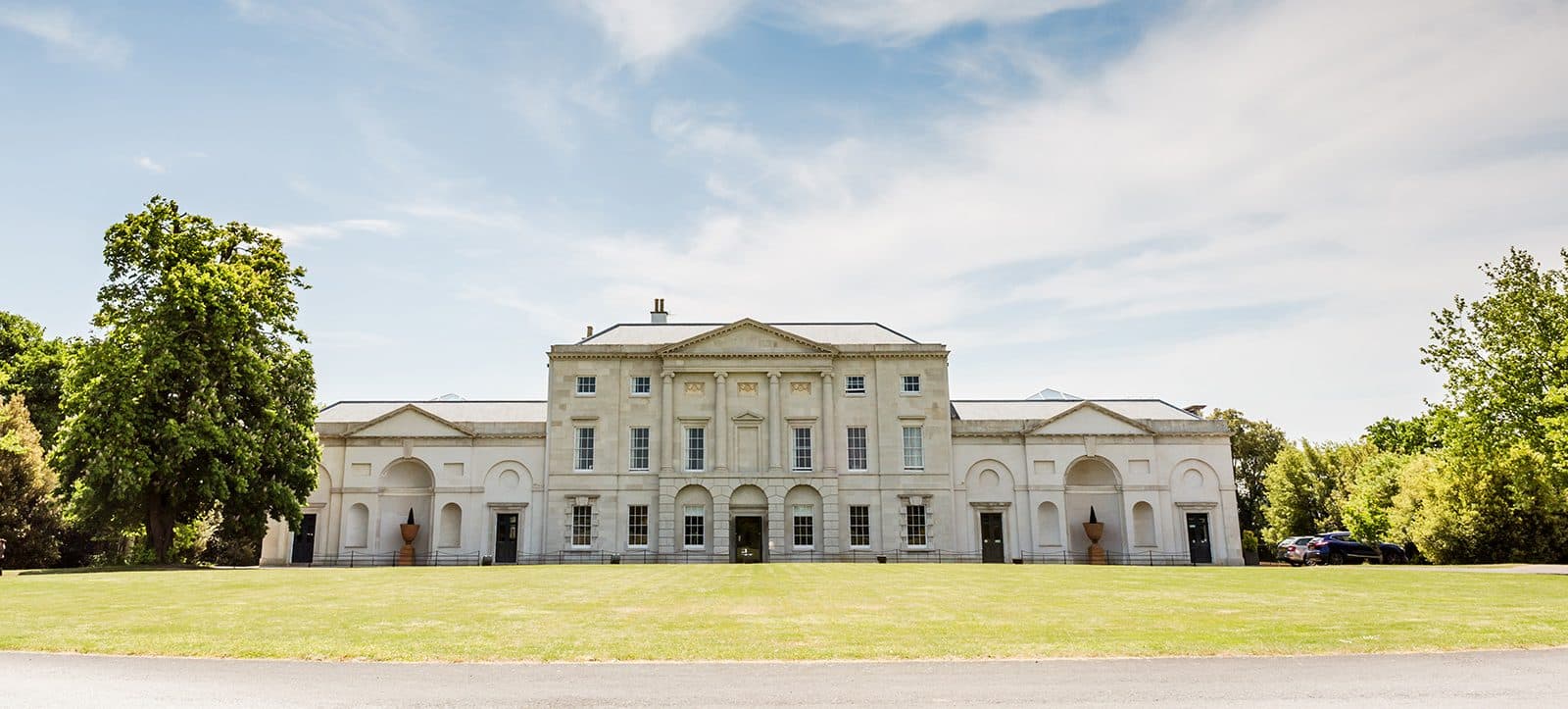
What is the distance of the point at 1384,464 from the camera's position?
167 ft

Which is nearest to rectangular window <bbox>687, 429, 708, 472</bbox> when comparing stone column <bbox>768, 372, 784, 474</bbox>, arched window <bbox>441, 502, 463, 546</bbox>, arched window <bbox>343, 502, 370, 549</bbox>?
stone column <bbox>768, 372, 784, 474</bbox>

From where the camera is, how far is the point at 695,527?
47812mm

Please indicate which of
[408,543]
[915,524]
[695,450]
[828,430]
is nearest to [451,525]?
[408,543]

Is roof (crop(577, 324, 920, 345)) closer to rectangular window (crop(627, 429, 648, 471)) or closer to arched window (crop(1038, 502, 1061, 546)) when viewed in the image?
rectangular window (crop(627, 429, 648, 471))

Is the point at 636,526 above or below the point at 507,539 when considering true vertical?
above

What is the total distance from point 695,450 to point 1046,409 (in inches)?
754

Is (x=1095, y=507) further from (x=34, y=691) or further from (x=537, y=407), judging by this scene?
(x=34, y=691)

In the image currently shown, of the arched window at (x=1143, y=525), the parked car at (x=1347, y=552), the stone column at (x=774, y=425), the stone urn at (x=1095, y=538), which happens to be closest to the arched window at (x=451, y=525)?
the stone column at (x=774, y=425)

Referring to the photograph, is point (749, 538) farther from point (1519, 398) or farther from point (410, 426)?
point (1519, 398)

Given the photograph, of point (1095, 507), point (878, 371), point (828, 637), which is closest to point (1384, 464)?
point (1095, 507)

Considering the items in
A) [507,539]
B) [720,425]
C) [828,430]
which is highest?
[720,425]

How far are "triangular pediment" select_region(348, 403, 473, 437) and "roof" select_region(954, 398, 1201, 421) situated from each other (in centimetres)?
2651

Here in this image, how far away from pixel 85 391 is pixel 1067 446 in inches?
1647

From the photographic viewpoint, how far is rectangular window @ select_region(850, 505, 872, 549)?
47.9 m
